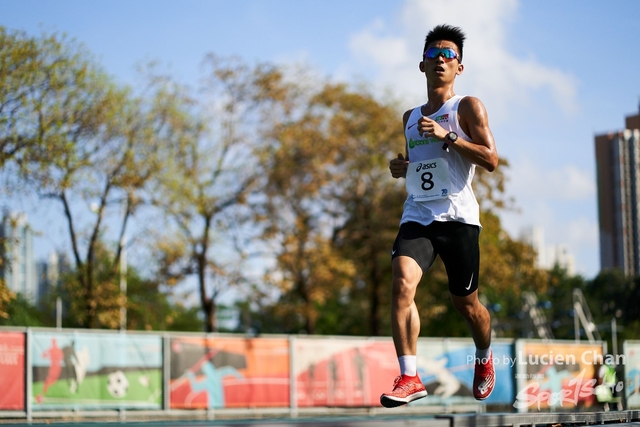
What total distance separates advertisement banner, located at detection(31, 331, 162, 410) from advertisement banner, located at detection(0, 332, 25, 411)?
244 millimetres

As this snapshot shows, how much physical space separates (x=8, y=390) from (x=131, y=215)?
509 inches

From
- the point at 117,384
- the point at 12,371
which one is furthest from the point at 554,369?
the point at 12,371

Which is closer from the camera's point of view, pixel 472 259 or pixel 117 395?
pixel 472 259

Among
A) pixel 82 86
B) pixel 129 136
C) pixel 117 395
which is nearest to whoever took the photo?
pixel 117 395

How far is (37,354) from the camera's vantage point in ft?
50.2

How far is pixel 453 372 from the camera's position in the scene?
1983 centimetres

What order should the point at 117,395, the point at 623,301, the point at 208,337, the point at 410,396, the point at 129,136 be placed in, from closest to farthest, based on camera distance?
the point at 410,396 → the point at 117,395 → the point at 208,337 → the point at 129,136 → the point at 623,301

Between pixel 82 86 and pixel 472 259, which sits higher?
pixel 82 86

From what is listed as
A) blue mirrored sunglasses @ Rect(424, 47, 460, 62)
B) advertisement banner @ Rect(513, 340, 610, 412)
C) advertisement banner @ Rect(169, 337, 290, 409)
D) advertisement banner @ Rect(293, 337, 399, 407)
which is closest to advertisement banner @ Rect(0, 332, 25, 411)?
advertisement banner @ Rect(169, 337, 290, 409)

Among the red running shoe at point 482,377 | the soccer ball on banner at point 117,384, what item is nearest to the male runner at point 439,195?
the red running shoe at point 482,377

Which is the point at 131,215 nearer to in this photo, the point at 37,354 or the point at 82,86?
the point at 82,86

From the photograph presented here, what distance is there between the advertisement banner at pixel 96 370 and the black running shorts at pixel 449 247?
11.2 meters

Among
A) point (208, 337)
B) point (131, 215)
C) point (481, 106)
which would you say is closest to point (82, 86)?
point (131, 215)

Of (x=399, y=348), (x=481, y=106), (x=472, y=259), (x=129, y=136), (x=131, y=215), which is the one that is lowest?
(x=399, y=348)
